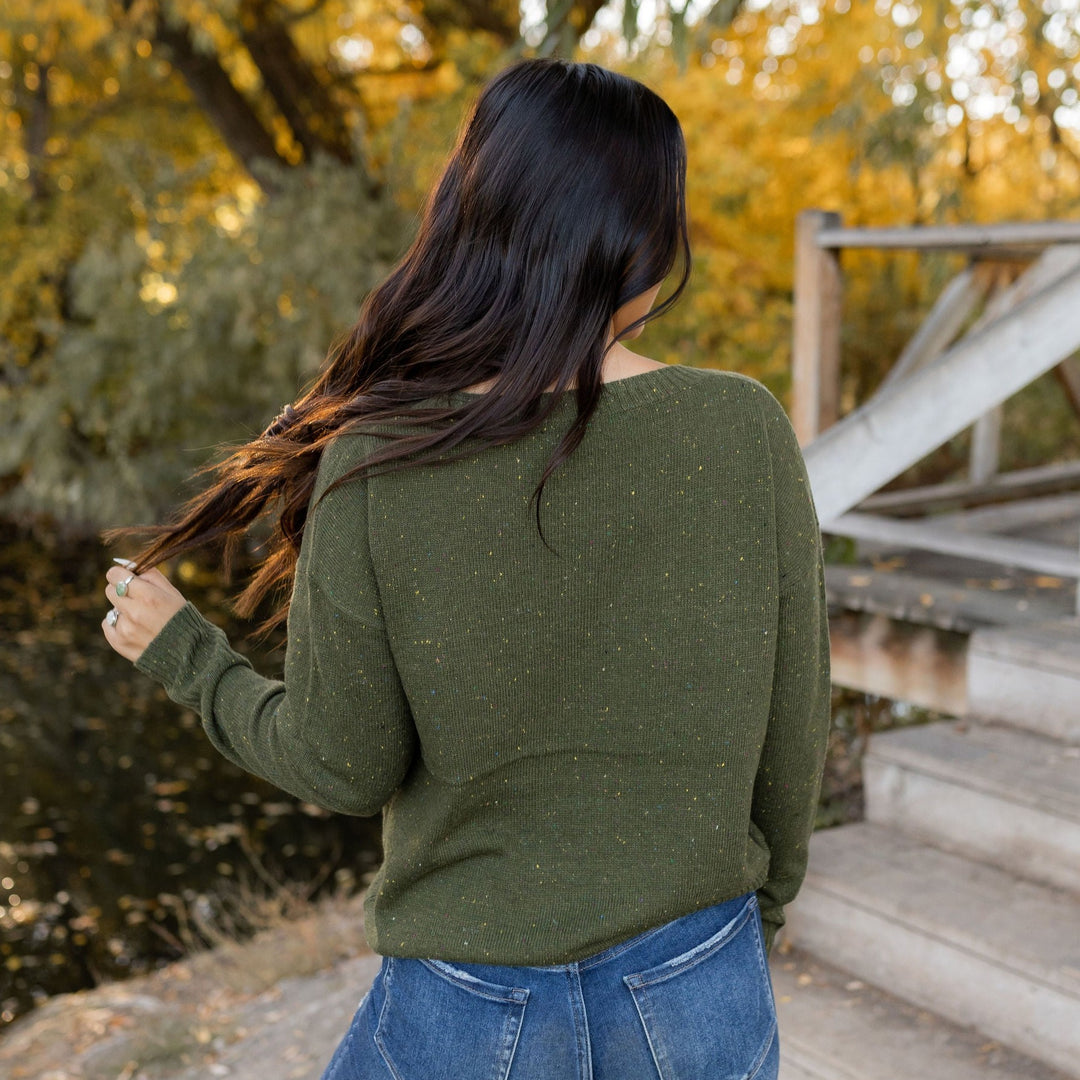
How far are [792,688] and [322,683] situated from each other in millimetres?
477

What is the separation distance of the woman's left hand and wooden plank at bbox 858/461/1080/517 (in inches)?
120

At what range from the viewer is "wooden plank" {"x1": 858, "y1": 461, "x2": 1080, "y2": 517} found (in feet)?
14.0

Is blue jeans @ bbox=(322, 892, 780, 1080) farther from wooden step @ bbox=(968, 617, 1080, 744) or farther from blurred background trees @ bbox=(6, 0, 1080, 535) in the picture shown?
blurred background trees @ bbox=(6, 0, 1080, 535)

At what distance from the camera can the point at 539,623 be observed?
1.11 meters

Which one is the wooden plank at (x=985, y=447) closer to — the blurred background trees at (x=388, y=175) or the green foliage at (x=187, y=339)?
the blurred background trees at (x=388, y=175)

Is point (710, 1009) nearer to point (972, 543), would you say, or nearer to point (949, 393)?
point (949, 393)

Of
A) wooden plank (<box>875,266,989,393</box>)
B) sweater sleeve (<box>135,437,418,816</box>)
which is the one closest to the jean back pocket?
sweater sleeve (<box>135,437,418,816</box>)

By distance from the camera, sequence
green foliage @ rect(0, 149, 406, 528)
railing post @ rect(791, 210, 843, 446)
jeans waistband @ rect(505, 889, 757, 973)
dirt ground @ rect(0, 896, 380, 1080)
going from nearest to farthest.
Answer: jeans waistband @ rect(505, 889, 757, 973) → dirt ground @ rect(0, 896, 380, 1080) → railing post @ rect(791, 210, 843, 446) → green foliage @ rect(0, 149, 406, 528)

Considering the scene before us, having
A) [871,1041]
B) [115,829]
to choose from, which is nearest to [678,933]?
[871,1041]

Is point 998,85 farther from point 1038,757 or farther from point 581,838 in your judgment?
point 581,838

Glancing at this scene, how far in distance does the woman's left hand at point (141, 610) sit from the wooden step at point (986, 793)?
6.35 ft

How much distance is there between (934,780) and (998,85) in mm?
6927

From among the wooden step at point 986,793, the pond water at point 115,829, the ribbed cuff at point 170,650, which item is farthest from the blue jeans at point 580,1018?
the pond water at point 115,829

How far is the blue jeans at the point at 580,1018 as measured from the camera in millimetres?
1175
